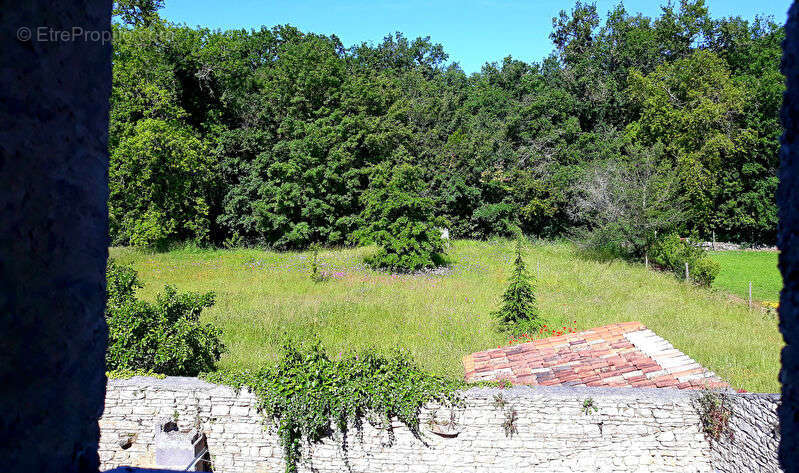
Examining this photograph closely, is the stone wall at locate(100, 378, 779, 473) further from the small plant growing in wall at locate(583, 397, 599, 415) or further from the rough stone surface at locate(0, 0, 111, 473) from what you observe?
the rough stone surface at locate(0, 0, 111, 473)

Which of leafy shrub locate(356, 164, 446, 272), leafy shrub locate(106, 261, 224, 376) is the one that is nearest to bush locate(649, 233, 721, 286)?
leafy shrub locate(356, 164, 446, 272)

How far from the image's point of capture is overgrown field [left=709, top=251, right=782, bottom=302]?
17.3 m

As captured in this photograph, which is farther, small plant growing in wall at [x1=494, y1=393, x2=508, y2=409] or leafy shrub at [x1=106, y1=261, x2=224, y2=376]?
leafy shrub at [x1=106, y1=261, x2=224, y2=376]

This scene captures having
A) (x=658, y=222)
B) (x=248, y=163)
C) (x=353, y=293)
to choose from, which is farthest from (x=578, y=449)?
(x=248, y=163)

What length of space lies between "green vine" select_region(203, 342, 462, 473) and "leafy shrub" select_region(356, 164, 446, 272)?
11.3m

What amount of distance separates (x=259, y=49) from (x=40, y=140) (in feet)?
100

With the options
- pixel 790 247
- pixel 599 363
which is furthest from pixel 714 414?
pixel 790 247

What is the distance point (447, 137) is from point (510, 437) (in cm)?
2391

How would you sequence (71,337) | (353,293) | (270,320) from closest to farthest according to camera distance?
(71,337) < (270,320) < (353,293)

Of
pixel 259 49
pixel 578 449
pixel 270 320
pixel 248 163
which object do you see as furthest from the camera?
pixel 259 49

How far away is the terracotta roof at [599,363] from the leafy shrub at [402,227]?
9339 mm

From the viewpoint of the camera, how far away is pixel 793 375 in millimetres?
988

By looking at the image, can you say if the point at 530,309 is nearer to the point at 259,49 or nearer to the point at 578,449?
the point at 578,449

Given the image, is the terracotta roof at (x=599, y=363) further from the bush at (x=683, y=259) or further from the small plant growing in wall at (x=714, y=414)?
the bush at (x=683, y=259)
